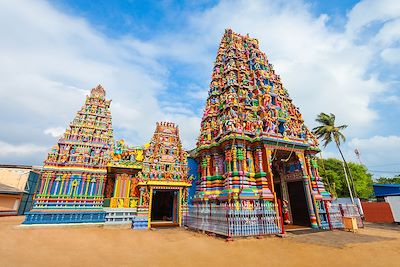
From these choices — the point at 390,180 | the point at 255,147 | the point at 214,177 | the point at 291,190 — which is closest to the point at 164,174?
the point at 214,177

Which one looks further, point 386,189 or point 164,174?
point 386,189

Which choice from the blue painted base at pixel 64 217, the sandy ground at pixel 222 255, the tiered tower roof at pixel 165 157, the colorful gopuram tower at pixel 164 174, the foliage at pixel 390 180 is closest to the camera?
the sandy ground at pixel 222 255

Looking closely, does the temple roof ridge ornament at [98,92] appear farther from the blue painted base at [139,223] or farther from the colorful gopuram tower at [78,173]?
the blue painted base at [139,223]

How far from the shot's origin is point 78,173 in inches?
645

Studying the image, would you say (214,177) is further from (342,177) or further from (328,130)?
(342,177)

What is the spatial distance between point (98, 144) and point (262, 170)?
14615mm

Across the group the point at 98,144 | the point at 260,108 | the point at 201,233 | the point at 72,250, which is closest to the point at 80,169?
the point at 98,144

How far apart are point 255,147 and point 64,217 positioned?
15555mm

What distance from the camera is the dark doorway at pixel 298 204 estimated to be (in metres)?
14.1

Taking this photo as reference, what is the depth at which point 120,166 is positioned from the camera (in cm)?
1752

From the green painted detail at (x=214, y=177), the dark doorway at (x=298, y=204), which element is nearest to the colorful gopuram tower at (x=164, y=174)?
the green painted detail at (x=214, y=177)

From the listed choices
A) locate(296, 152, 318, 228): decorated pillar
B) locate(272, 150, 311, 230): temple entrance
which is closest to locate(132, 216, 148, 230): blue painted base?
locate(272, 150, 311, 230): temple entrance

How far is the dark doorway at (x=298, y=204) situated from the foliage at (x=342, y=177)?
957 inches

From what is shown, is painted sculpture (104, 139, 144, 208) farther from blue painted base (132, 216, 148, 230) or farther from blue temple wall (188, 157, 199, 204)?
blue temple wall (188, 157, 199, 204)
